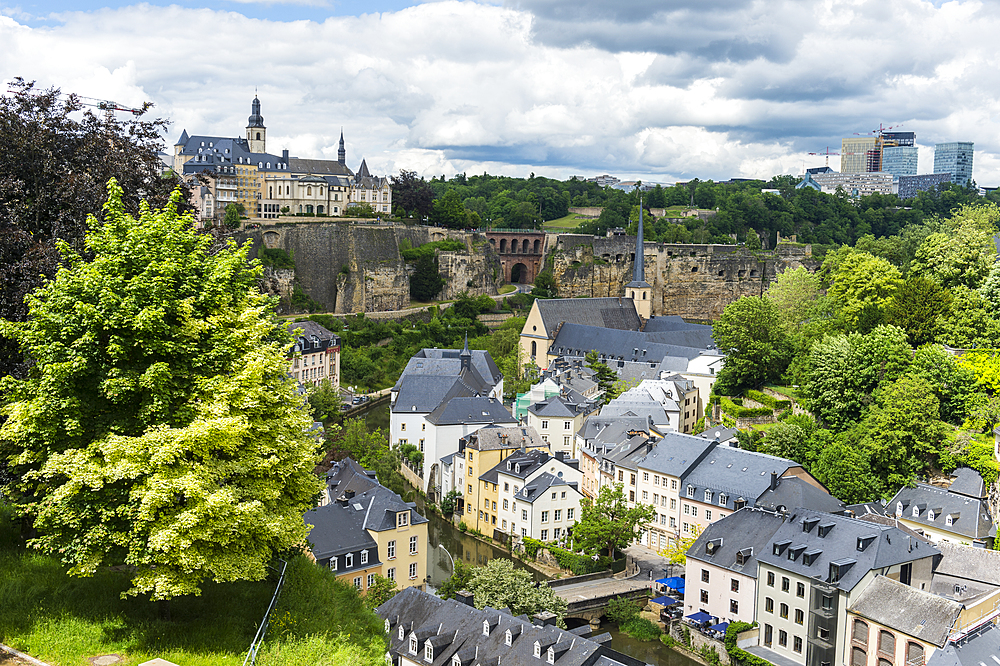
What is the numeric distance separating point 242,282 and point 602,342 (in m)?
47.5

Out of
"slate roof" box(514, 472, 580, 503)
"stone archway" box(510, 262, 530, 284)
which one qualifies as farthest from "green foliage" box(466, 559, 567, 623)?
"stone archway" box(510, 262, 530, 284)

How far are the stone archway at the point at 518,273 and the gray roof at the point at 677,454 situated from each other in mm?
57571

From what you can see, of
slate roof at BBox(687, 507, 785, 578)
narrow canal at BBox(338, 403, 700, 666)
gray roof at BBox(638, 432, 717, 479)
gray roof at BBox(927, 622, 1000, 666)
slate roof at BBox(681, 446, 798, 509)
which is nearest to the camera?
gray roof at BBox(927, 622, 1000, 666)

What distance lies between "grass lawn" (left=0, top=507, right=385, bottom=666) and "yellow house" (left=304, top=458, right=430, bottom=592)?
12356mm

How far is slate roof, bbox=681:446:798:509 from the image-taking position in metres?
31.6

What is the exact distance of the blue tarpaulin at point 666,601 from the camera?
95.2 ft

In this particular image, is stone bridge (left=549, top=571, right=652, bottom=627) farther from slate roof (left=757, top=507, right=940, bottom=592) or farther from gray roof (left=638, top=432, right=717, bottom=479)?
slate roof (left=757, top=507, right=940, bottom=592)

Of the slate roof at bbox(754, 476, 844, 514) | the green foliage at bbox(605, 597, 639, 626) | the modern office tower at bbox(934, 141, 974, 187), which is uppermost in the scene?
the modern office tower at bbox(934, 141, 974, 187)

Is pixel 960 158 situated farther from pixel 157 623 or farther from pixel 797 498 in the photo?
pixel 157 623

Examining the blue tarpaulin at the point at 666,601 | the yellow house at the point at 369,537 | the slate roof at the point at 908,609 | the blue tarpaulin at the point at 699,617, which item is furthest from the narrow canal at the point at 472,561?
the slate roof at the point at 908,609

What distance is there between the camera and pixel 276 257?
69312mm

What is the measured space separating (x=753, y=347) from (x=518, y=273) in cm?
5326

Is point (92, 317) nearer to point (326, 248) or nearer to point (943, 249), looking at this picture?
point (943, 249)

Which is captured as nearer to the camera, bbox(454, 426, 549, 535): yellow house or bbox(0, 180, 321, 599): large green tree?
bbox(0, 180, 321, 599): large green tree
